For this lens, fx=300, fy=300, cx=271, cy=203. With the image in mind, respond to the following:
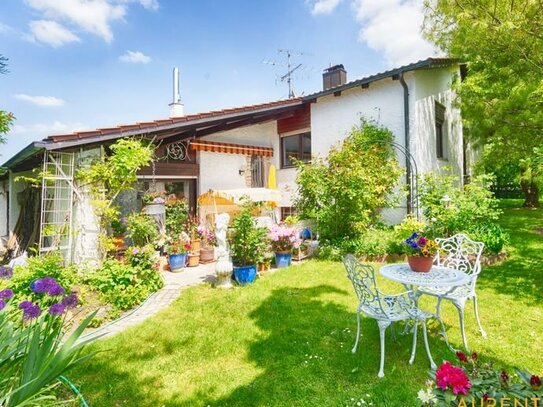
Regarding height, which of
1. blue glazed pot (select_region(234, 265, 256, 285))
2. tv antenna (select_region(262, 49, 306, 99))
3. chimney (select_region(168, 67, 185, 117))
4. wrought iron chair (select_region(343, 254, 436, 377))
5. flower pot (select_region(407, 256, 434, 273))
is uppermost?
tv antenna (select_region(262, 49, 306, 99))

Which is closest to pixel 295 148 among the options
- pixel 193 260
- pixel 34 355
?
pixel 193 260

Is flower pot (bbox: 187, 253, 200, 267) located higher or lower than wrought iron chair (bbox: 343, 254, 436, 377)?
lower

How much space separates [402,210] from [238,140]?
7.57 m

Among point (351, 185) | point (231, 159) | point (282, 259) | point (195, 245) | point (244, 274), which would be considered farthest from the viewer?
point (231, 159)

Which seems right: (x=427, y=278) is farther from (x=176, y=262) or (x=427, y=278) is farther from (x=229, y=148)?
(x=229, y=148)

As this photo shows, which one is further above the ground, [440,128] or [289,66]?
[289,66]

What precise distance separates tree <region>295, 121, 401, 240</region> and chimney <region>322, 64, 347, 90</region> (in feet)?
13.9

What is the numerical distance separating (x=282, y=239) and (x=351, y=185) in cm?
290

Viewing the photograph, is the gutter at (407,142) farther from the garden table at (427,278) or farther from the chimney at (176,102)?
the chimney at (176,102)

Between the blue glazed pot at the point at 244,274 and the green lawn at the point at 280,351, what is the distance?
28.6 inches

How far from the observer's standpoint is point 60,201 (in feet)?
28.5

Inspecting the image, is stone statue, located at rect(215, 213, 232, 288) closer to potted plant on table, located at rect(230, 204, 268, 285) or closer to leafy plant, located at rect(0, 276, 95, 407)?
potted plant on table, located at rect(230, 204, 268, 285)

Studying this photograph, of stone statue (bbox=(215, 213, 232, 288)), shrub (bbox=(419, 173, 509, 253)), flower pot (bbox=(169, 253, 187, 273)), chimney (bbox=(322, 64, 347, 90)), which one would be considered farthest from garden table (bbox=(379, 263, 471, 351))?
chimney (bbox=(322, 64, 347, 90))

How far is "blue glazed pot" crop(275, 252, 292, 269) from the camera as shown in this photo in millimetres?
9492
